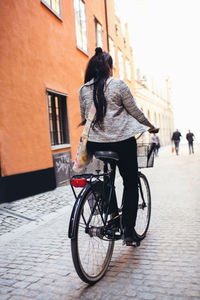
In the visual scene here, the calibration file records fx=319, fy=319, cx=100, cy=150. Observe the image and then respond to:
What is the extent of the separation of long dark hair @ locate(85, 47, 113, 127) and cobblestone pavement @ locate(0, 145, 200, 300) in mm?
1364

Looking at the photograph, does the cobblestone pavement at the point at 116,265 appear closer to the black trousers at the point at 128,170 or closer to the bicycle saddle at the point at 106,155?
the black trousers at the point at 128,170

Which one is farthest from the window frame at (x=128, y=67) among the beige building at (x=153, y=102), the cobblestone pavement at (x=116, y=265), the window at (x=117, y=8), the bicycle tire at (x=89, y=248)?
the bicycle tire at (x=89, y=248)

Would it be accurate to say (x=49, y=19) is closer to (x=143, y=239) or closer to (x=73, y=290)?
(x=143, y=239)

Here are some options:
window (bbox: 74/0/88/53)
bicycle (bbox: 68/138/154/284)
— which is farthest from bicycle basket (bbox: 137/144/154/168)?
window (bbox: 74/0/88/53)

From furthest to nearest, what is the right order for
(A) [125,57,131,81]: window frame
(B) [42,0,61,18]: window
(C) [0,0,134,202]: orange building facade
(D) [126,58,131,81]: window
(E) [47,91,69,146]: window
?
(D) [126,58,131,81]: window
(A) [125,57,131,81]: window frame
(E) [47,91,69,146]: window
(B) [42,0,61,18]: window
(C) [0,0,134,202]: orange building facade

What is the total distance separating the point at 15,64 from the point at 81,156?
209 inches

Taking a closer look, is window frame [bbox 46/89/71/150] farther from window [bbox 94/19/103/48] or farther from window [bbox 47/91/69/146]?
window [bbox 94/19/103/48]

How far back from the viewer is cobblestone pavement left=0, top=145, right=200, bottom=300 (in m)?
2.50

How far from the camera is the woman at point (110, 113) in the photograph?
282 cm

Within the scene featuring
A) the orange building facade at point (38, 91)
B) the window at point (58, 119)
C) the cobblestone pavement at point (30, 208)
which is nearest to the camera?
the cobblestone pavement at point (30, 208)

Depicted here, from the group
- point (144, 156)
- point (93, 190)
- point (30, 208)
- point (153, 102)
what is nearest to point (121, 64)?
point (153, 102)

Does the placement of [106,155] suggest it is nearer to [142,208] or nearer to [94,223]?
[94,223]

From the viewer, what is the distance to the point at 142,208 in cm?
373

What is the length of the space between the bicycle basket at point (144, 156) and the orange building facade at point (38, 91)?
13.5ft
